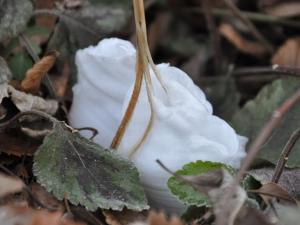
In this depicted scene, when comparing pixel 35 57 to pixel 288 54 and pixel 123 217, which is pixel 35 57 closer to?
pixel 123 217

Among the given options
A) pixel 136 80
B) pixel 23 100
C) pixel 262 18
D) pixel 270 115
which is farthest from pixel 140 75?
pixel 262 18

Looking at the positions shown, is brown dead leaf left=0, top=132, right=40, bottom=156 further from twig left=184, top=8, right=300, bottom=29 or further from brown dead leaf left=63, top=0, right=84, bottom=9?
twig left=184, top=8, right=300, bottom=29

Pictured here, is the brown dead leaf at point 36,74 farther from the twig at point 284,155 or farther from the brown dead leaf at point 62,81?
the twig at point 284,155

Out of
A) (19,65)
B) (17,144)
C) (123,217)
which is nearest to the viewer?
(123,217)

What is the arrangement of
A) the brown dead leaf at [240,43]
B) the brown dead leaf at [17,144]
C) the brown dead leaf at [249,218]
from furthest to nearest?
the brown dead leaf at [240,43] < the brown dead leaf at [17,144] < the brown dead leaf at [249,218]

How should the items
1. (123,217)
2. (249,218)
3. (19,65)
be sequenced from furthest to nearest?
(19,65) → (123,217) → (249,218)

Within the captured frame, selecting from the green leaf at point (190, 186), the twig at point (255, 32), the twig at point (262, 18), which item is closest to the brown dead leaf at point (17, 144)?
the green leaf at point (190, 186)
